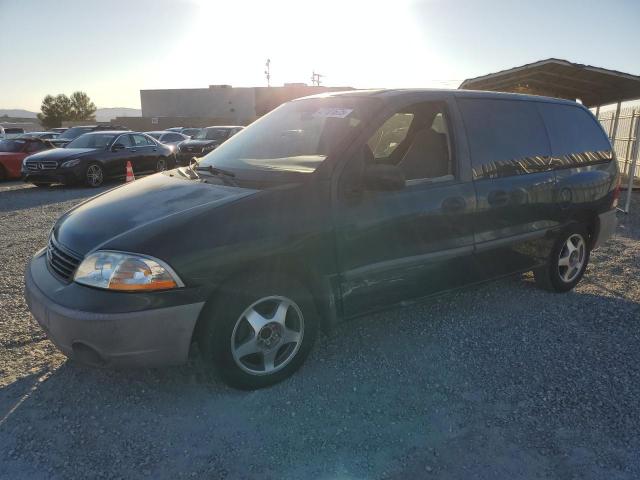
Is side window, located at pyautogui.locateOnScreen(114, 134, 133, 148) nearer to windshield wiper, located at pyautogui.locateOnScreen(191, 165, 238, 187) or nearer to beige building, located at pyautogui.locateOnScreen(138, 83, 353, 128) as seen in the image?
windshield wiper, located at pyautogui.locateOnScreen(191, 165, 238, 187)

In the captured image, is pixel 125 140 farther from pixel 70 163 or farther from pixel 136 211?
pixel 136 211

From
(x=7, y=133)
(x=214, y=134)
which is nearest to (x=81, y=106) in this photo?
(x=7, y=133)

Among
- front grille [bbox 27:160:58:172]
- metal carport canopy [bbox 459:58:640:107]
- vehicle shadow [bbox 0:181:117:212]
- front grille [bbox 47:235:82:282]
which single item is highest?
metal carport canopy [bbox 459:58:640:107]

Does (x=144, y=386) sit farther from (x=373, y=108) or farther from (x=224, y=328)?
(x=373, y=108)

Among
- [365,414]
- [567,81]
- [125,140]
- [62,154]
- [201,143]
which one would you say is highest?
[567,81]

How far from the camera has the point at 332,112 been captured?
351 centimetres

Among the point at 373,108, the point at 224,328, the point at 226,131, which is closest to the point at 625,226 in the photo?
the point at 373,108

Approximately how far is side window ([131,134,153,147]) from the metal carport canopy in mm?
8946

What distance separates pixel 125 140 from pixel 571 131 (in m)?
12.0

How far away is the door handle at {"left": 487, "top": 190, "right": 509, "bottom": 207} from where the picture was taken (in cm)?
375

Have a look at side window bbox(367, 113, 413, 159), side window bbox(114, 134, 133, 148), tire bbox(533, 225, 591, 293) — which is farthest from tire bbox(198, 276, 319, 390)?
side window bbox(114, 134, 133, 148)

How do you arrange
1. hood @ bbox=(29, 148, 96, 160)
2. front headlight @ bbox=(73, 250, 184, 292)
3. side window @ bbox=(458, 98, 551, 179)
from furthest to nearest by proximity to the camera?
1. hood @ bbox=(29, 148, 96, 160)
2. side window @ bbox=(458, 98, 551, 179)
3. front headlight @ bbox=(73, 250, 184, 292)

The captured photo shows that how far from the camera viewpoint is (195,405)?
287 cm

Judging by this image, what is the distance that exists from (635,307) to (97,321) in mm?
4536
